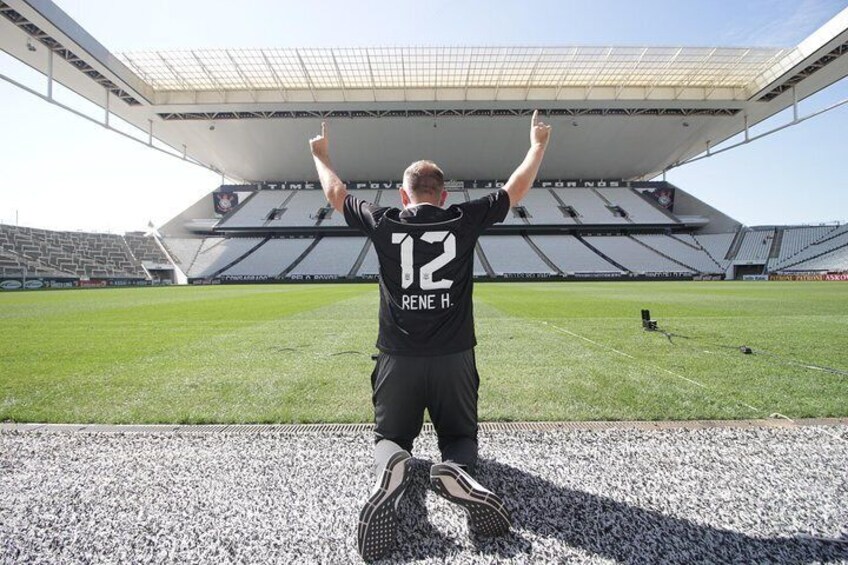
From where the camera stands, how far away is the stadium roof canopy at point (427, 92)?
2834 centimetres

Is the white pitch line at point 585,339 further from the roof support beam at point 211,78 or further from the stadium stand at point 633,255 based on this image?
the stadium stand at point 633,255

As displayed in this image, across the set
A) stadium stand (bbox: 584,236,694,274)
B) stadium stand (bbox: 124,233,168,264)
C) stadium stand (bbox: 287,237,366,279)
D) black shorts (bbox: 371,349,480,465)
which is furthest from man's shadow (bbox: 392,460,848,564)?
stadium stand (bbox: 124,233,168,264)

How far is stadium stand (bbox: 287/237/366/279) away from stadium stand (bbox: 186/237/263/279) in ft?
25.6

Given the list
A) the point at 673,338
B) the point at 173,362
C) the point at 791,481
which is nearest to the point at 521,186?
the point at 791,481

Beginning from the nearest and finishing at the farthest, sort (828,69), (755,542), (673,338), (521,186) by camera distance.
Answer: (755,542) → (521,186) → (673,338) → (828,69)

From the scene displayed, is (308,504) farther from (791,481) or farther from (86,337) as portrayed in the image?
(86,337)

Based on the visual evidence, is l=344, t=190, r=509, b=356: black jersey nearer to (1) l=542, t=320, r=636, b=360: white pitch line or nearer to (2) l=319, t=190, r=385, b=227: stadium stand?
(1) l=542, t=320, r=636, b=360: white pitch line

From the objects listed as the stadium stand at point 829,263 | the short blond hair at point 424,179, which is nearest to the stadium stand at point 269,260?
the short blond hair at point 424,179

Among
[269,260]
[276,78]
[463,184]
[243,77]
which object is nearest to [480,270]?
[463,184]

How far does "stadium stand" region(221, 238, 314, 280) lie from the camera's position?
146 feet

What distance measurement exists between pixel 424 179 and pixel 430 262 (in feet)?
1.60

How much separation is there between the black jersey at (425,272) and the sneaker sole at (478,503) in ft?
2.06

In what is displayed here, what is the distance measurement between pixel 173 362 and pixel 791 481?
275 inches

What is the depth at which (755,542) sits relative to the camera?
73.7 inches
